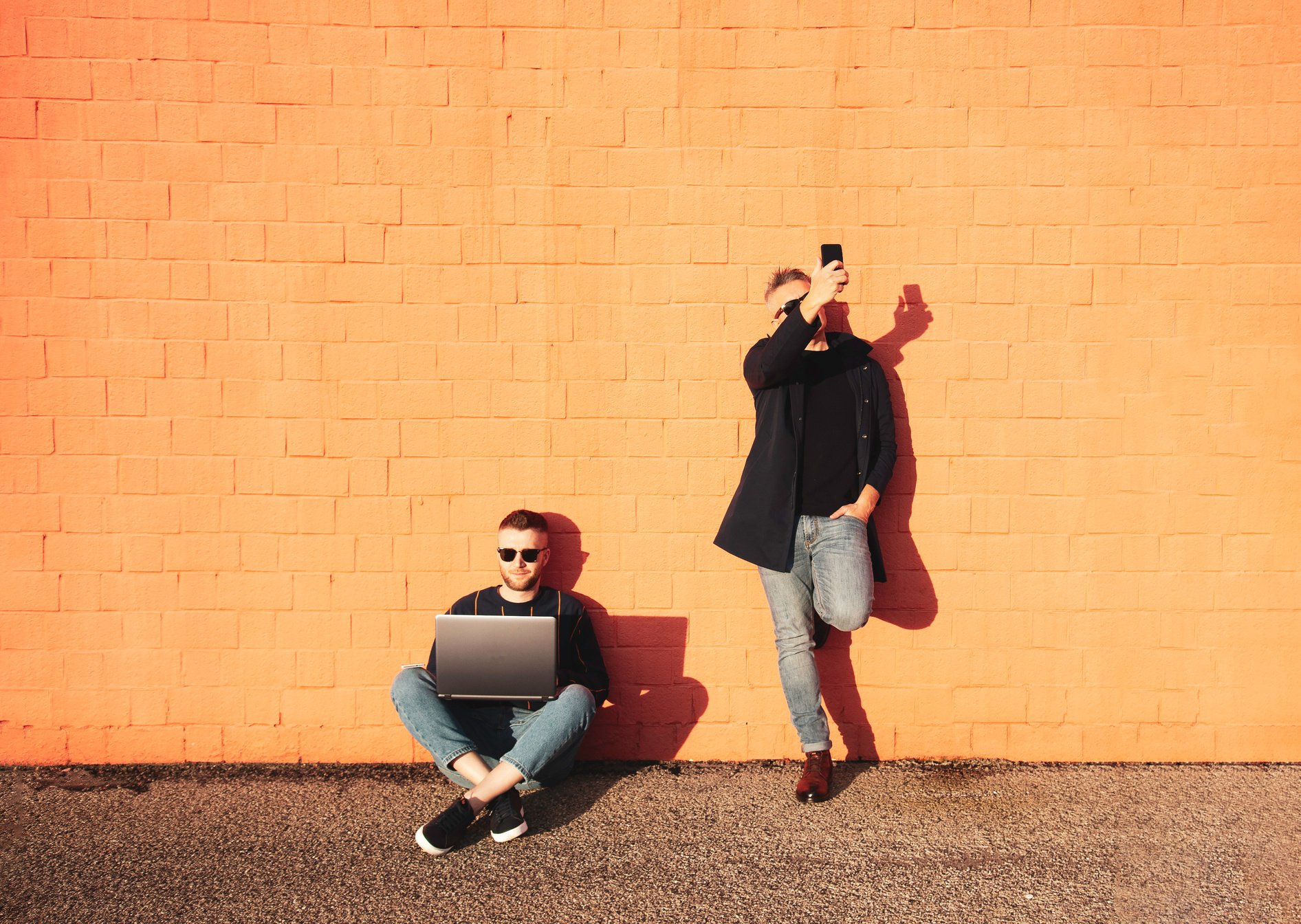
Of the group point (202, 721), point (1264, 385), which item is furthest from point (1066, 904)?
point (202, 721)

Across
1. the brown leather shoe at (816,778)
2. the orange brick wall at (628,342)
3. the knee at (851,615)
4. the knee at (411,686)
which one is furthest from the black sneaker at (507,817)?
the knee at (851,615)

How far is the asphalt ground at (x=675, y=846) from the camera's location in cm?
313

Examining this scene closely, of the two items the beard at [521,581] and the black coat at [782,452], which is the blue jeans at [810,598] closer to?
the black coat at [782,452]

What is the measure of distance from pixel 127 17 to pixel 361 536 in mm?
2579

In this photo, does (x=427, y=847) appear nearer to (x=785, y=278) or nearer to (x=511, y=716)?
(x=511, y=716)

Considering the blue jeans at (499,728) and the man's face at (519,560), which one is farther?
the man's face at (519,560)

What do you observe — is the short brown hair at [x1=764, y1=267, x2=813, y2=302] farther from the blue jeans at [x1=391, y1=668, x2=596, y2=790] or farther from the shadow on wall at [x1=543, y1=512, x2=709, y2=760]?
the blue jeans at [x1=391, y1=668, x2=596, y2=790]

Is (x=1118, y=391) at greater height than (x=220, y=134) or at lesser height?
lesser

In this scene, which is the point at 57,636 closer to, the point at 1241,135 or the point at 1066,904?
the point at 1066,904

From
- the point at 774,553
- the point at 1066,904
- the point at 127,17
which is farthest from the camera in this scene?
the point at 127,17

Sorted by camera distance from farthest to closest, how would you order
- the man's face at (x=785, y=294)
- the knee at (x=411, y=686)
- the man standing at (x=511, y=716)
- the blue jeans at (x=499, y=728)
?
the man's face at (x=785, y=294)
the knee at (x=411, y=686)
the blue jeans at (x=499, y=728)
the man standing at (x=511, y=716)

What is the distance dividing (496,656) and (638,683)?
89 cm

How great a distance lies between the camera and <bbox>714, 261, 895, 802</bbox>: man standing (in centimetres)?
385

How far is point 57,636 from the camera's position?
4258mm
